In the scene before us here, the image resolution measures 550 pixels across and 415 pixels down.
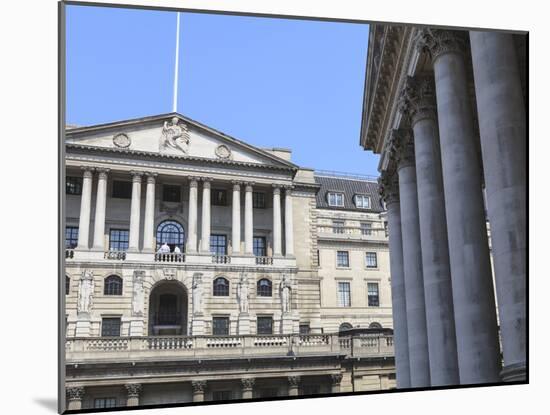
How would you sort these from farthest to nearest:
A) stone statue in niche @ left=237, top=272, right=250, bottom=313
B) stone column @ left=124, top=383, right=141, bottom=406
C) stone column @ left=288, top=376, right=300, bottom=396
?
stone statue in niche @ left=237, top=272, right=250, bottom=313 < stone column @ left=288, top=376, right=300, bottom=396 < stone column @ left=124, top=383, right=141, bottom=406

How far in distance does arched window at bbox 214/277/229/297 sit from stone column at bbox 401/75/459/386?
15185 millimetres

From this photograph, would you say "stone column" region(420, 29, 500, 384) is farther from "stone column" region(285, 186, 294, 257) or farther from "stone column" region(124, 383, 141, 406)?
"stone column" region(285, 186, 294, 257)

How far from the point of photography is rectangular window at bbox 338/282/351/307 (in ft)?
103

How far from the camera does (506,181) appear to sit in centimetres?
1140

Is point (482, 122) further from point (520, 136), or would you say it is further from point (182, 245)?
point (182, 245)

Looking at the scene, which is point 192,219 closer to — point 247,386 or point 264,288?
point 264,288

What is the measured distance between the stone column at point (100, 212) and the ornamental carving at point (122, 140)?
4.65ft

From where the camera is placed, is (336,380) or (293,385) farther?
(336,380)

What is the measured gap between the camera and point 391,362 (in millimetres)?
24359

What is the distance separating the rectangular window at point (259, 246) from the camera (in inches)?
1228

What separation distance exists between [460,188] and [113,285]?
19857 mm

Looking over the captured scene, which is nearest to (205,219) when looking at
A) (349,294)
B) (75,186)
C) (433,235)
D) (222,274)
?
(222,274)

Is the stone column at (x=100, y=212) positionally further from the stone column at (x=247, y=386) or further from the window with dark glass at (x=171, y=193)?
the stone column at (x=247, y=386)

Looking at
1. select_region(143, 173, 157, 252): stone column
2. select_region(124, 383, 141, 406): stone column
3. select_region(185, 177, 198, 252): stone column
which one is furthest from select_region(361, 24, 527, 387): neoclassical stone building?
select_region(143, 173, 157, 252): stone column
